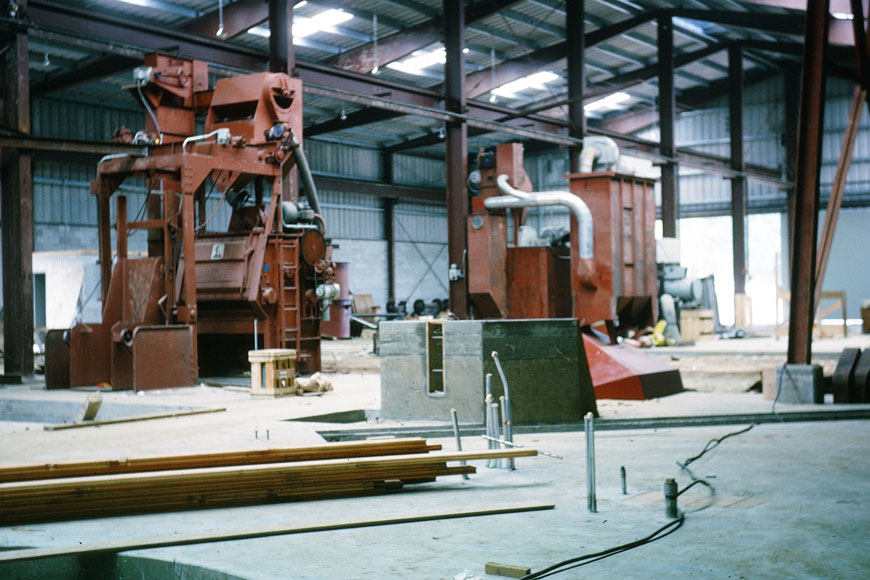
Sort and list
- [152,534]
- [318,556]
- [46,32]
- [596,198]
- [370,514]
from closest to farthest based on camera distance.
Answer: [318,556], [152,534], [370,514], [46,32], [596,198]

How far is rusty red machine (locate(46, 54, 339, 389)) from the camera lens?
1155cm

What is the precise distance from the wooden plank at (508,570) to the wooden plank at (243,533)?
3.34 feet

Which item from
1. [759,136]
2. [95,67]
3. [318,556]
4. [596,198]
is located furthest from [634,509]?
[759,136]

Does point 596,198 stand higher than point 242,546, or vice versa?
point 596,198

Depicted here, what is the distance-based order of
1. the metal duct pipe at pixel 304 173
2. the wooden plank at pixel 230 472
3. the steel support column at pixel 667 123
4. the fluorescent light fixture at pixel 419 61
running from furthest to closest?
1. the steel support column at pixel 667 123
2. the fluorescent light fixture at pixel 419 61
3. the metal duct pipe at pixel 304 173
4. the wooden plank at pixel 230 472

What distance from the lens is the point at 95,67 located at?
68.3 feet

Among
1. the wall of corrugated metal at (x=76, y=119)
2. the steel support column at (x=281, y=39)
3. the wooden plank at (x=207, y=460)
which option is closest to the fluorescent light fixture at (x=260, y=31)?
the steel support column at (x=281, y=39)

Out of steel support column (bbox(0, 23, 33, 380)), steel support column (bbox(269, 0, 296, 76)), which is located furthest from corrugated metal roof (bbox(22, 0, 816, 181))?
steel support column (bbox(269, 0, 296, 76))

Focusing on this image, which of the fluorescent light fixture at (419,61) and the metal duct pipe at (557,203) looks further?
the fluorescent light fixture at (419,61)

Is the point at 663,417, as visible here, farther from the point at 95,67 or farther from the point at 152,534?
the point at 95,67

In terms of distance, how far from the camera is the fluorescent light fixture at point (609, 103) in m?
32.8

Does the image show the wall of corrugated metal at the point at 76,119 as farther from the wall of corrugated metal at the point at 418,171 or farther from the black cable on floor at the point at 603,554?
the black cable on floor at the point at 603,554

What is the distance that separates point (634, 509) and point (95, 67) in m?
19.4

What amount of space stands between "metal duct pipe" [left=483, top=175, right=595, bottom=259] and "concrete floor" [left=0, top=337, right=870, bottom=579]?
7.61 metres
